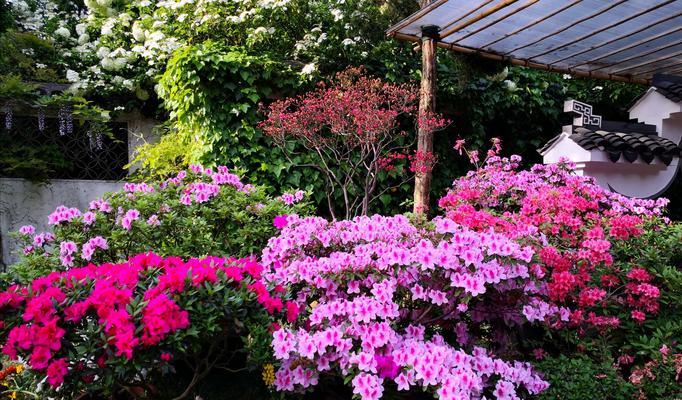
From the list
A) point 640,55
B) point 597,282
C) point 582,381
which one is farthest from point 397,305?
point 640,55

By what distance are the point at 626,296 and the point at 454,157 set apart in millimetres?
3289

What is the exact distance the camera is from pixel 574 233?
2.80 meters

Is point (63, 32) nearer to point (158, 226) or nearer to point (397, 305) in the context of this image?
point (158, 226)

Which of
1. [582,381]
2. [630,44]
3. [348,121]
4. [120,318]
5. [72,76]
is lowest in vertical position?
[582,381]

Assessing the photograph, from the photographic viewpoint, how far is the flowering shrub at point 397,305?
177 centimetres

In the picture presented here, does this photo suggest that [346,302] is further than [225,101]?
No

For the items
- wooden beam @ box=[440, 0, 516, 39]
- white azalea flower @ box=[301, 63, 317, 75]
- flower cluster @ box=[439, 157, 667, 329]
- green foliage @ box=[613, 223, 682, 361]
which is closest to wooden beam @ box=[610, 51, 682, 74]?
flower cluster @ box=[439, 157, 667, 329]

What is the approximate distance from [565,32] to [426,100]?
1.28m

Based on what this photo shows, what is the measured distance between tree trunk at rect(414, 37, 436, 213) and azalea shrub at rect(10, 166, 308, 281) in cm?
154

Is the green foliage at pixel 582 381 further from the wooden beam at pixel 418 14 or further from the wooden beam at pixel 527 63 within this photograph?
the wooden beam at pixel 527 63

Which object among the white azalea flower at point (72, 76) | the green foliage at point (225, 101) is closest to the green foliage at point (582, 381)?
the green foliage at point (225, 101)

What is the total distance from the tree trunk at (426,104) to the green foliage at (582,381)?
7.42 feet

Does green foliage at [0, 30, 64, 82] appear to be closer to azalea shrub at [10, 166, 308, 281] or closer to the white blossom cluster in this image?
the white blossom cluster

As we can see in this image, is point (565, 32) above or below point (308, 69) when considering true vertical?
above
